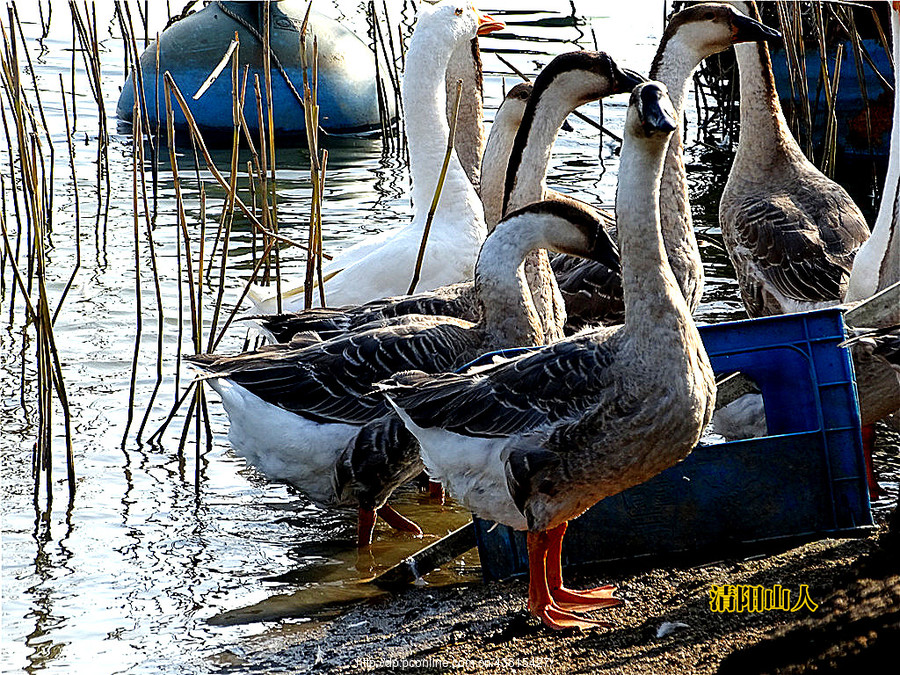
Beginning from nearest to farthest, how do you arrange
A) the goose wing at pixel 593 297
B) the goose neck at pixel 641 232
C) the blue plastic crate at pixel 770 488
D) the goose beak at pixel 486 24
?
1. the goose neck at pixel 641 232
2. the blue plastic crate at pixel 770 488
3. the goose wing at pixel 593 297
4. the goose beak at pixel 486 24

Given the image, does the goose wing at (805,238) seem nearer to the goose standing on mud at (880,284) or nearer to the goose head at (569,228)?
the goose standing on mud at (880,284)

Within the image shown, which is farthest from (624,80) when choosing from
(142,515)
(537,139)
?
(142,515)

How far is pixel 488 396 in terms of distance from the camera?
4602 mm

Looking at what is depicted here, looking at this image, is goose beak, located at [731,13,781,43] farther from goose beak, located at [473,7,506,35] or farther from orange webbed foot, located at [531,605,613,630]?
orange webbed foot, located at [531,605,613,630]

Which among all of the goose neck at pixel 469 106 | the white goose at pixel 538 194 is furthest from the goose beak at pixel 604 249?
the goose neck at pixel 469 106

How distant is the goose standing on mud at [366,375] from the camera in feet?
17.7

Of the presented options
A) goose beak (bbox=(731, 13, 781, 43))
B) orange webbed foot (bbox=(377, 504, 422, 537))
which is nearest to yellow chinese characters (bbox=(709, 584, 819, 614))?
orange webbed foot (bbox=(377, 504, 422, 537))

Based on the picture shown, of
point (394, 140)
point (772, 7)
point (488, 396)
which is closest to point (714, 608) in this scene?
point (488, 396)

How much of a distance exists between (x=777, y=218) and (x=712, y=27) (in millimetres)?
1242

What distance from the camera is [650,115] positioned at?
14.2ft

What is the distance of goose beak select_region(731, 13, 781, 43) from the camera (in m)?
6.75

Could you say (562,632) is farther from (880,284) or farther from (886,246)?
(886,246)

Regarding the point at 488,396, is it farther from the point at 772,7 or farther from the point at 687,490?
the point at 772,7

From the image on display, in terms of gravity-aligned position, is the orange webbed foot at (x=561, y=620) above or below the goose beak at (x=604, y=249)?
below
